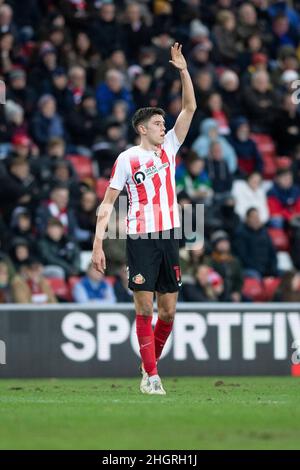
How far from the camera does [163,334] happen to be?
11492 mm

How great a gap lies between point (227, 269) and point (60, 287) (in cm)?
240

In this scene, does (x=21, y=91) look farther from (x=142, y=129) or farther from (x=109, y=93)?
(x=142, y=129)

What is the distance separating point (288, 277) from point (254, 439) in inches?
406

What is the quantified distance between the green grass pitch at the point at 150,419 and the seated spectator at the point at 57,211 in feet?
18.8

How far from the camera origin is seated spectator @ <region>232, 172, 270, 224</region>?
20.3m

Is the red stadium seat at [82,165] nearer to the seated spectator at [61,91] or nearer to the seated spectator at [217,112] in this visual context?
the seated spectator at [61,91]

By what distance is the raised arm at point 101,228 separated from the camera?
35.4 feet

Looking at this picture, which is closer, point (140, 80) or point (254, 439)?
point (254, 439)

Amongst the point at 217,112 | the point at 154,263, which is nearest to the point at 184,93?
the point at 154,263

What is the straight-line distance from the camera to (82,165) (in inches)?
779

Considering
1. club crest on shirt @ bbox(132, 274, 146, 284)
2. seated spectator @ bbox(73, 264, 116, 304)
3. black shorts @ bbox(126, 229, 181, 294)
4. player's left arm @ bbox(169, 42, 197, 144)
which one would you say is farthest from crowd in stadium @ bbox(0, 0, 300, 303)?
player's left arm @ bbox(169, 42, 197, 144)

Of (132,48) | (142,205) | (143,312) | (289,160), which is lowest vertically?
(143,312)

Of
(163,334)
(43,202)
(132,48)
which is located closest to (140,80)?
(132,48)
